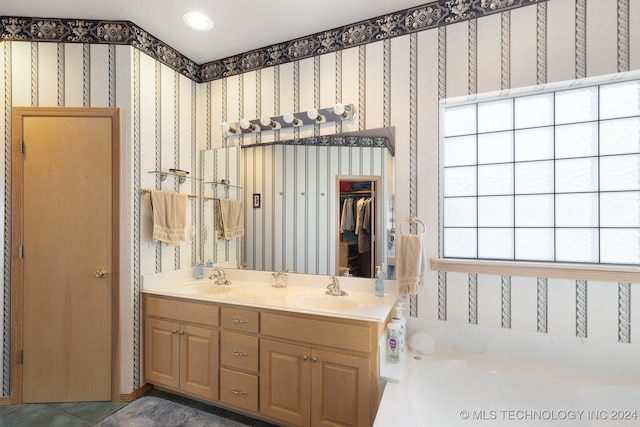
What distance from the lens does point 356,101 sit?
2.10 metres

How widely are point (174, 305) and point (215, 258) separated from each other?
60 cm

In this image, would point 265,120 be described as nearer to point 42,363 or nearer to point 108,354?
point 108,354

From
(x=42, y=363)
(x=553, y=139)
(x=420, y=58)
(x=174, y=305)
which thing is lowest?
(x=42, y=363)

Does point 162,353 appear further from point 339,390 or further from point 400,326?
point 400,326

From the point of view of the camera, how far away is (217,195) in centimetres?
261

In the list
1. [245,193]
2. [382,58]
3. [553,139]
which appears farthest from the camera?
[245,193]

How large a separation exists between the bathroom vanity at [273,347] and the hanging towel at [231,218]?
18.0 inches

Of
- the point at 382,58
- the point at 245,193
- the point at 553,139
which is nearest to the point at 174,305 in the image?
the point at 245,193

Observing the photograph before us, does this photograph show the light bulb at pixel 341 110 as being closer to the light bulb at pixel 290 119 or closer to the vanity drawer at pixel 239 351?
the light bulb at pixel 290 119

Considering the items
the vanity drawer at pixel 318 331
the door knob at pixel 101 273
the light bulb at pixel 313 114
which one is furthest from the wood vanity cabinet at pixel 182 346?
the light bulb at pixel 313 114

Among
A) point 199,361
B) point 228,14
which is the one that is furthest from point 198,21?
point 199,361

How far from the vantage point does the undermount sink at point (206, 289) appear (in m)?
2.16

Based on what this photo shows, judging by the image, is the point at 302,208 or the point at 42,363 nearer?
the point at 42,363

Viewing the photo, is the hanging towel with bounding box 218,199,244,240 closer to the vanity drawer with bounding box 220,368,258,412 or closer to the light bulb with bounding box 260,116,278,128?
the light bulb with bounding box 260,116,278,128
